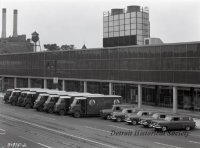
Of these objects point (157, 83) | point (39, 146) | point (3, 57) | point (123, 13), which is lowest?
point (39, 146)

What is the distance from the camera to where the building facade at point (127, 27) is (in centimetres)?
8381

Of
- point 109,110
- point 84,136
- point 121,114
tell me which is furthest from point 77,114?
point 84,136

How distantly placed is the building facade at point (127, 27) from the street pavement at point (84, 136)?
4415cm

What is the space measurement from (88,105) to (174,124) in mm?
14350

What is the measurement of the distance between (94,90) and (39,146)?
44.7 m

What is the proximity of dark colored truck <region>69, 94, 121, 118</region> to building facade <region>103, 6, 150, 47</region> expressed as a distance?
118ft

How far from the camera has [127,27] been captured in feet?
279

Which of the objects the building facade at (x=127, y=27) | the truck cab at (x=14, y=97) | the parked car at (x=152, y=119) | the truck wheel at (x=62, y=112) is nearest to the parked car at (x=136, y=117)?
the parked car at (x=152, y=119)

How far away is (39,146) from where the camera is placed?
26.6 m

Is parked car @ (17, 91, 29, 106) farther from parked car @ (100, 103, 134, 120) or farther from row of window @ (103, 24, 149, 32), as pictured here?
row of window @ (103, 24, 149, 32)

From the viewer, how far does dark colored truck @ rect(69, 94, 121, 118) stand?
47750 millimetres

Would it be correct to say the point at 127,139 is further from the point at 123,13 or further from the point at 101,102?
the point at 123,13

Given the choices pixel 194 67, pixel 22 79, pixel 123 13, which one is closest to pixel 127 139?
pixel 194 67

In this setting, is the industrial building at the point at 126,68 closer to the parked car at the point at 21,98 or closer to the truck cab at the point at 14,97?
the truck cab at the point at 14,97
